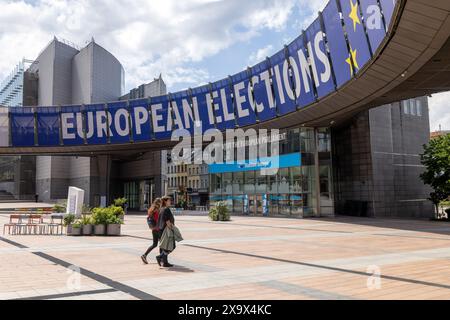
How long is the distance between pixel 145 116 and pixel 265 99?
16737 mm

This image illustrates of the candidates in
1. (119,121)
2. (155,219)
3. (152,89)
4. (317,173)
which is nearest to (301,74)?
(317,173)

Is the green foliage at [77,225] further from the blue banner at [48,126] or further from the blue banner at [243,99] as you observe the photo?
the blue banner at [48,126]

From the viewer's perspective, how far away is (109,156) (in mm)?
56312

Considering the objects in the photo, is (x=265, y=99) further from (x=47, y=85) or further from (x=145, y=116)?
(x=47, y=85)

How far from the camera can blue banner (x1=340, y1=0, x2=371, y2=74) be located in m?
Result: 20.0

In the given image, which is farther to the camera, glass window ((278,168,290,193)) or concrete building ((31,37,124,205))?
concrete building ((31,37,124,205))

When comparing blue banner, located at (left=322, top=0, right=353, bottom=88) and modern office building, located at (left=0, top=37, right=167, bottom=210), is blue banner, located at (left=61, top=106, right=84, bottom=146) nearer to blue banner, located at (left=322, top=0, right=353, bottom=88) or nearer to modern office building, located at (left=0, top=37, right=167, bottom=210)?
modern office building, located at (left=0, top=37, right=167, bottom=210)

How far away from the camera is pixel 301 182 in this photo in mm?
34938

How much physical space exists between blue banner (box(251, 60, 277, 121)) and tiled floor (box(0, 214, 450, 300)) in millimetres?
19779

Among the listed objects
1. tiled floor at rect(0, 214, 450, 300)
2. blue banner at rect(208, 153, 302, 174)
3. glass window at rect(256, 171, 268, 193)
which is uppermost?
blue banner at rect(208, 153, 302, 174)

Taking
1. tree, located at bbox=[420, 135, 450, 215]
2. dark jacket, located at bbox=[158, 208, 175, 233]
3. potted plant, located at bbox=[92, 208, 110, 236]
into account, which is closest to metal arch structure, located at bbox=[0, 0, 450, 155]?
tree, located at bbox=[420, 135, 450, 215]

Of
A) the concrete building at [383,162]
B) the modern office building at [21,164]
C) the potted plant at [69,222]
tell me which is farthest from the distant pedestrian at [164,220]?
the modern office building at [21,164]

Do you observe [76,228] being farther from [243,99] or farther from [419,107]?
[419,107]
